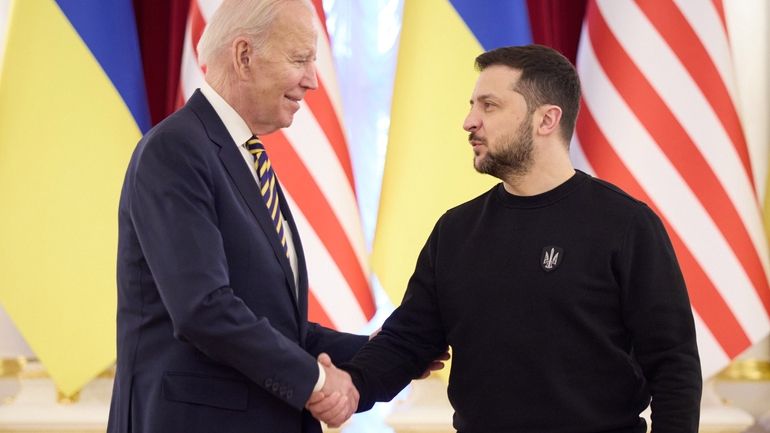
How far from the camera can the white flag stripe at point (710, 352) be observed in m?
3.16

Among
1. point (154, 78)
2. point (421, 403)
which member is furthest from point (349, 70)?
point (421, 403)

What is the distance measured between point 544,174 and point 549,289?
0.29 meters

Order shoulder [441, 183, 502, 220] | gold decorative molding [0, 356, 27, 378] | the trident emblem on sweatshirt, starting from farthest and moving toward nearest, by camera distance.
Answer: gold decorative molding [0, 356, 27, 378], shoulder [441, 183, 502, 220], the trident emblem on sweatshirt

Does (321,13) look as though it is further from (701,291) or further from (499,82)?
(701,291)

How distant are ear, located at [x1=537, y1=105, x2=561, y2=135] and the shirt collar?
2.33 ft

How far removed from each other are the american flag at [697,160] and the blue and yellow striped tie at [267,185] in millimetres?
1378

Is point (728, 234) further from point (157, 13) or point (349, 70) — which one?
point (157, 13)

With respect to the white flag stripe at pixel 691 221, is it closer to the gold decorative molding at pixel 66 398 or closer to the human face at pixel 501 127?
the human face at pixel 501 127

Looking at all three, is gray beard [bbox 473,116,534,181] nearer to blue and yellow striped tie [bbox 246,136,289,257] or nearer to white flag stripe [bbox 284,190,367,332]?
blue and yellow striped tie [bbox 246,136,289,257]

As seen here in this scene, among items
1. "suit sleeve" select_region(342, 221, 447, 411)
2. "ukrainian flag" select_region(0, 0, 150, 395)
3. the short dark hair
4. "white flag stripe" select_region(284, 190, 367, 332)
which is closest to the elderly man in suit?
"suit sleeve" select_region(342, 221, 447, 411)

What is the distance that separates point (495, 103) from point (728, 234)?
4.16ft

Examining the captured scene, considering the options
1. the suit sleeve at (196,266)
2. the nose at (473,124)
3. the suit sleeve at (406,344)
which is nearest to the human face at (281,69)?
the suit sleeve at (196,266)

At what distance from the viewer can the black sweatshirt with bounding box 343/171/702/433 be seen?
205cm

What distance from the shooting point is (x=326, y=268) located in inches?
126
